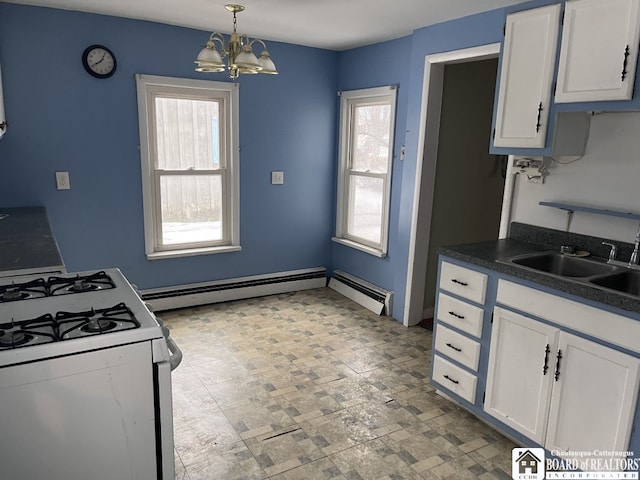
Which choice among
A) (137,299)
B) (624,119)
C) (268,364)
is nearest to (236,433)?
(268,364)

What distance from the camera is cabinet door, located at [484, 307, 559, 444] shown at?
2131mm

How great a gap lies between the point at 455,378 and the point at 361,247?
1897 millimetres

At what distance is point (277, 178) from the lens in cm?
436

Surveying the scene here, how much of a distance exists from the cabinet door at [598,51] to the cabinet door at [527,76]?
0.25ft

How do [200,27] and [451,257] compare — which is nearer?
[451,257]

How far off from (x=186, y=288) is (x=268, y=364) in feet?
4.33

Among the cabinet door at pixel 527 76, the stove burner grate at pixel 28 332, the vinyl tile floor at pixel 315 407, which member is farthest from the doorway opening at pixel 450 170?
the stove burner grate at pixel 28 332

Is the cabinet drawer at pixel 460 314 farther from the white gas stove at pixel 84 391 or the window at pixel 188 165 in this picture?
the window at pixel 188 165

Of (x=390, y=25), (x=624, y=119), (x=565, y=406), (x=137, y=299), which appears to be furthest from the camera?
(x=390, y=25)

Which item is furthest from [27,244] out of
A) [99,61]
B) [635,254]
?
[635,254]

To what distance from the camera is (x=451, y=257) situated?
8.39 ft

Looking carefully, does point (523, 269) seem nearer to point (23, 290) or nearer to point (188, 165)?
point (23, 290)

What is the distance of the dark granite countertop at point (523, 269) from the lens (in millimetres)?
1825

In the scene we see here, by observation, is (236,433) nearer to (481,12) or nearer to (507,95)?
(507,95)
